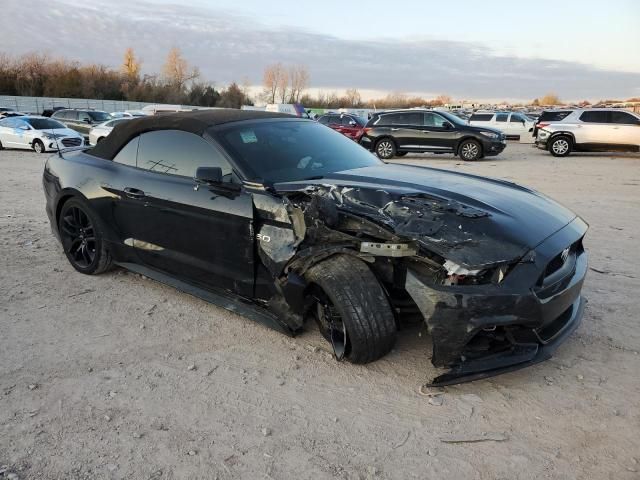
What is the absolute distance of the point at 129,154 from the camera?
441 centimetres

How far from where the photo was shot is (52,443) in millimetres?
2484

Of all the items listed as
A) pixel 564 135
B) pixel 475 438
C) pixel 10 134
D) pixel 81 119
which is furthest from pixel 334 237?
pixel 81 119

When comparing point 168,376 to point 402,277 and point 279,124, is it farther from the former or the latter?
point 279,124

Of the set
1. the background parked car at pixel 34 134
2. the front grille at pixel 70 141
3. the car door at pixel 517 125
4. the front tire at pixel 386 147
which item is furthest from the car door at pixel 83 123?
the car door at pixel 517 125

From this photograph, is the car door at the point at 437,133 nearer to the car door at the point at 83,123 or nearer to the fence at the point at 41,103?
the car door at the point at 83,123

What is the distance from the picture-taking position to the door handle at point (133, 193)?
4113 millimetres

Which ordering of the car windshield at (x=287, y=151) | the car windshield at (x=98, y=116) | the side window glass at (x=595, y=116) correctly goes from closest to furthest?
1. the car windshield at (x=287, y=151)
2. the side window glass at (x=595, y=116)
3. the car windshield at (x=98, y=116)

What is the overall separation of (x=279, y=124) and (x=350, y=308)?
6.47ft

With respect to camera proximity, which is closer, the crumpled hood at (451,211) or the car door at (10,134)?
the crumpled hood at (451,211)

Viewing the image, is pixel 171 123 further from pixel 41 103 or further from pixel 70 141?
pixel 41 103

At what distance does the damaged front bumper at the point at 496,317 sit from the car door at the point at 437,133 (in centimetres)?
1506

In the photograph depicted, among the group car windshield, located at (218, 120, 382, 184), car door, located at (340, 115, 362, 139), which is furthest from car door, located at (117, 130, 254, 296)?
car door, located at (340, 115, 362, 139)

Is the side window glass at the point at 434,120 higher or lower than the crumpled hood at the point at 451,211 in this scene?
higher

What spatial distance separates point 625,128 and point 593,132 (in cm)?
100
